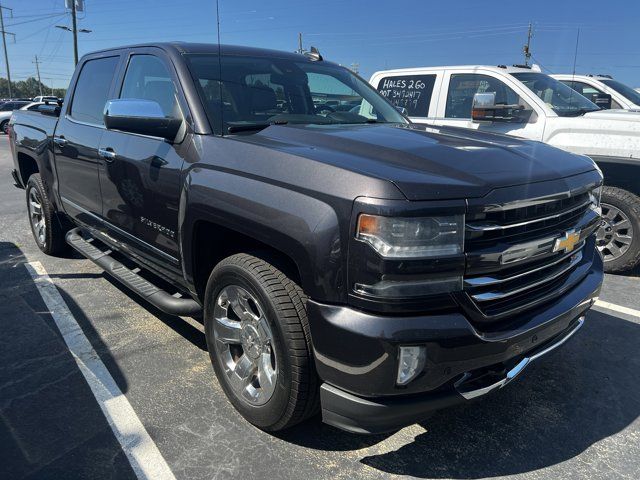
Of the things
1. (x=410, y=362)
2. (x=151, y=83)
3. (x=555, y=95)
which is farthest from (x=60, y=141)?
(x=555, y=95)

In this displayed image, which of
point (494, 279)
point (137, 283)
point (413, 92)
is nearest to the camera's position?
point (494, 279)

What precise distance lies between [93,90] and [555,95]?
492 cm

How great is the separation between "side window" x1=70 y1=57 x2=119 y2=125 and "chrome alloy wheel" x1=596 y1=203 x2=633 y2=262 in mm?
4711

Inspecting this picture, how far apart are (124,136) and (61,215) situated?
7.50ft

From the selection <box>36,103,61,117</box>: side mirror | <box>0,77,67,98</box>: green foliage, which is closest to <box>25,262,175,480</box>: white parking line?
<box>36,103,61,117</box>: side mirror

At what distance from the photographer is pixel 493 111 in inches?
207

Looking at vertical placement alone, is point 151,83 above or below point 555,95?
above

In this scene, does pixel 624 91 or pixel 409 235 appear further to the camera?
pixel 624 91

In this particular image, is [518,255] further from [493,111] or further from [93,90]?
[93,90]

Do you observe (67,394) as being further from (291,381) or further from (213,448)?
(291,381)

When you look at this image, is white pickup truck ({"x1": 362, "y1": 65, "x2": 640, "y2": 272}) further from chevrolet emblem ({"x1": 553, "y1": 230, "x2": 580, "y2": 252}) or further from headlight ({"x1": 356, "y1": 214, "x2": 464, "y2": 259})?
headlight ({"x1": 356, "y1": 214, "x2": 464, "y2": 259})

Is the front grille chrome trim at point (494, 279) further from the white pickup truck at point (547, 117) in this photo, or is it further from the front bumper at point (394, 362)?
the white pickup truck at point (547, 117)

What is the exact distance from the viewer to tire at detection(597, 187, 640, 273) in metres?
5.01

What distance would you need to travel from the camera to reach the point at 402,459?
8.06 ft
